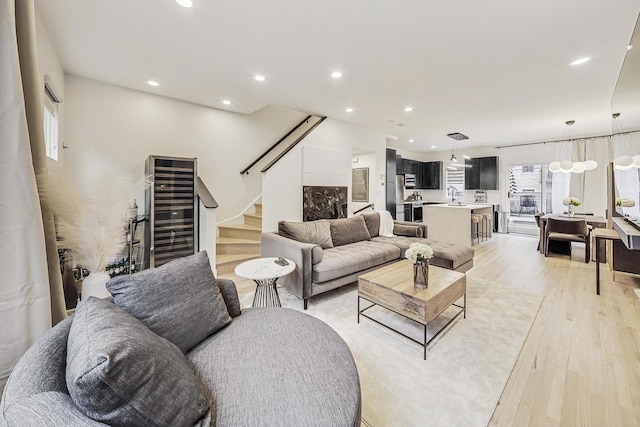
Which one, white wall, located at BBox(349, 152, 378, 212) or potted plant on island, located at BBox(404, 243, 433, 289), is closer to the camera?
potted plant on island, located at BBox(404, 243, 433, 289)

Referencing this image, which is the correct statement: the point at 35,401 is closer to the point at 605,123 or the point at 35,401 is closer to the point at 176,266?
the point at 176,266

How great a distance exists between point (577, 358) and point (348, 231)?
259 centimetres

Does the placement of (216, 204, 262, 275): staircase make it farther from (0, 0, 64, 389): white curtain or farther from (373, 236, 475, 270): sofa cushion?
(0, 0, 64, 389): white curtain

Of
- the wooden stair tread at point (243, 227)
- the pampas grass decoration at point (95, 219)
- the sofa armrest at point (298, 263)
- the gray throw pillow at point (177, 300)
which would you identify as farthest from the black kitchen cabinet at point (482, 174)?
the pampas grass decoration at point (95, 219)

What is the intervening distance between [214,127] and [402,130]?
4.02 metres

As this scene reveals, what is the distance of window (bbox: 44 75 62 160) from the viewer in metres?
A: 2.73

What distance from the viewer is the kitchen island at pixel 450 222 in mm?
5344

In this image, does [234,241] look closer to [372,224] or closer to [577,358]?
[372,224]

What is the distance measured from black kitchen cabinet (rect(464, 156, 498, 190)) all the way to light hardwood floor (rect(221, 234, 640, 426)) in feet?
14.5

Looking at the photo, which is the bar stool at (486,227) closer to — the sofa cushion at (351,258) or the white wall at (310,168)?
the white wall at (310,168)

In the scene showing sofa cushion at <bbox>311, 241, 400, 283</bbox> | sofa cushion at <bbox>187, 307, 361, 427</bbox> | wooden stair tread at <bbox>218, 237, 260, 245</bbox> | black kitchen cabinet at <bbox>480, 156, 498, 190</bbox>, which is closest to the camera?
sofa cushion at <bbox>187, 307, 361, 427</bbox>

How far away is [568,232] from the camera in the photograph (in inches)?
187

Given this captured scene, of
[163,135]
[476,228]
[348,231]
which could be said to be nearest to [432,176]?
[476,228]

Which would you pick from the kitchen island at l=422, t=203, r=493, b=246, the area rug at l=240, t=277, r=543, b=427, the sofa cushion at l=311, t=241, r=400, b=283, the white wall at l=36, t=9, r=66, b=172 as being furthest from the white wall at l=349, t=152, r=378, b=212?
the white wall at l=36, t=9, r=66, b=172
